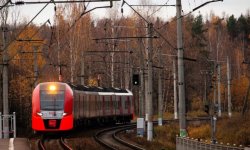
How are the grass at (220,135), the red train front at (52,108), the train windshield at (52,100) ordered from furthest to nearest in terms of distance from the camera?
the train windshield at (52,100), the red train front at (52,108), the grass at (220,135)

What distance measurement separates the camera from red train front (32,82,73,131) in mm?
33344

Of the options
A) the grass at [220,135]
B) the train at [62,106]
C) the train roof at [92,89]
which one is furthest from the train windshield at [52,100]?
the grass at [220,135]

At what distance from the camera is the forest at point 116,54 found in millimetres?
49781

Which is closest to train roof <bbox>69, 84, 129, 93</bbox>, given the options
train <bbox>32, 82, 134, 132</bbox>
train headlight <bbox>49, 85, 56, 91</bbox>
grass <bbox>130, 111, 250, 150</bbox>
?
train <bbox>32, 82, 134, 132</bbox>

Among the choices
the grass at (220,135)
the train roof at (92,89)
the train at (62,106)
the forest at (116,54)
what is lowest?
the grass at (220,135)

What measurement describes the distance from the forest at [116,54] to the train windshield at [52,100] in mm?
2926

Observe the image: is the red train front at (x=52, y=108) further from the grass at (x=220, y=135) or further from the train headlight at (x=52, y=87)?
the grass at (x=220, y=135)

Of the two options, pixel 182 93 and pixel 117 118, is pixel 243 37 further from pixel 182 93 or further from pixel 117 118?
pixel 182 93

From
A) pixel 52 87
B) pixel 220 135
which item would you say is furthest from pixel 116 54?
pixel 220 135

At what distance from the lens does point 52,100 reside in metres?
33.7

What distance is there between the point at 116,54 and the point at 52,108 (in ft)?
153

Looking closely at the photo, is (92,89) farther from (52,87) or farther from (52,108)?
(52,108)

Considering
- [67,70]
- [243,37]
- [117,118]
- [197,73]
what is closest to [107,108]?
[117,118]

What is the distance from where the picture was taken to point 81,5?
6656 centimetres
